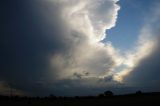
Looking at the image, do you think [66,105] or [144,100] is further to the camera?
[66,105]

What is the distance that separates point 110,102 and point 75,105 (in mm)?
12132

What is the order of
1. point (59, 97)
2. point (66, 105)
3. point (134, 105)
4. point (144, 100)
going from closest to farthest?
point (134, 105), point (144, 100), point (66, 105), point (59, 97)

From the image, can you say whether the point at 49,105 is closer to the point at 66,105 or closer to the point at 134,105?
the point at 66,105

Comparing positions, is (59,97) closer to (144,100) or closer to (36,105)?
(36,105)

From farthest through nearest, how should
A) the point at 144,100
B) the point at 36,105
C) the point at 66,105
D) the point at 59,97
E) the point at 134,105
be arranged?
the point at 59,97, the point at 36,105, the point at 66,105, the point at 144,100, the point at 134,105

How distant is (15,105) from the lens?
108375mm

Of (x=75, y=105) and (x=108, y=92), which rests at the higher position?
(x=108, y=92)

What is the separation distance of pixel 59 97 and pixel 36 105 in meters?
31.2

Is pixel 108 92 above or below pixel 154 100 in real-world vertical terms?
above

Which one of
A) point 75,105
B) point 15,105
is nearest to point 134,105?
point 75,105

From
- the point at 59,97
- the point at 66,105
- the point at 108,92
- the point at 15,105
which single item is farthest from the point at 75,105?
the point at 108,92

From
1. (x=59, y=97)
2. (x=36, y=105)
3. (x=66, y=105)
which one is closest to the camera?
(x=66, y=105)

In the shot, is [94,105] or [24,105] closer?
[94,105]

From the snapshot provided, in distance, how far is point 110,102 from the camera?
9538cm
